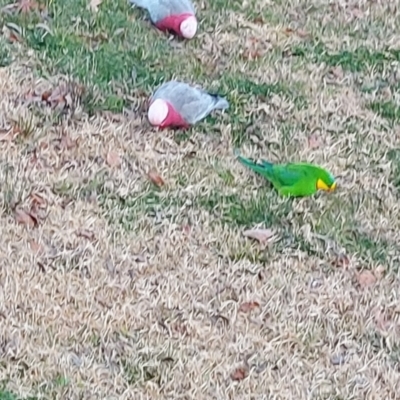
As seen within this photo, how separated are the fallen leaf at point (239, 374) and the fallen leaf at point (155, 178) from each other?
1.04 m

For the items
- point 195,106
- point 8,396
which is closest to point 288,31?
point 195,106

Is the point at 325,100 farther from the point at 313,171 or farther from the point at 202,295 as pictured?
the point at 202,295

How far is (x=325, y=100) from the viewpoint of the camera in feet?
15.4

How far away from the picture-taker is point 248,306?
3311mm

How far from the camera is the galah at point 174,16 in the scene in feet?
15.8

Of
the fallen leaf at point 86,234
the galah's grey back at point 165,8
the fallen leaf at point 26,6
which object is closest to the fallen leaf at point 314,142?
the galah's grey back at point 165,8

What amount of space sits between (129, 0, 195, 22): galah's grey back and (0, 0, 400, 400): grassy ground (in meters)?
0.08

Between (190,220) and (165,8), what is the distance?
155 cm

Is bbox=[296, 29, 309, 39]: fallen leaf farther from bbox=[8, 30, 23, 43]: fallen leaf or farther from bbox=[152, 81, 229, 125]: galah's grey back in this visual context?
bbox=[8, 30, 23, 43]: fallen leaf

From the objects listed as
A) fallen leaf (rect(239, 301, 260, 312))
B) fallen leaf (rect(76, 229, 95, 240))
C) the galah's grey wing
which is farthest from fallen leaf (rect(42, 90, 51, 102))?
fallen leaf (rect(239, 301, 260, 312))

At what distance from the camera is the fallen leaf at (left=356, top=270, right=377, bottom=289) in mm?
3529

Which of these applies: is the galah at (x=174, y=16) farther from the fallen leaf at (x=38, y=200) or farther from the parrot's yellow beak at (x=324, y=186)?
the fallen leaf at (x=38, y=200)

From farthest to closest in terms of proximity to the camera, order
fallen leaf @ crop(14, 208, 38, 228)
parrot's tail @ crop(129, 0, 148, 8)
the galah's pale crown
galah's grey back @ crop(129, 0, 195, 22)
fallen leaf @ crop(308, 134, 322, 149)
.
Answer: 1. parrot's tail @ crop(129, 0, 148, 8)
2. galah's grey back @ crop(129, 0, 195, 22)
3. fallen leaf @ crop(308, 134, 322, 149)
4. the galah's pale crown
5. fallen leaf @ crop(14, 208, 38, 228)

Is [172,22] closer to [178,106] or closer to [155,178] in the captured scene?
[178,106]
